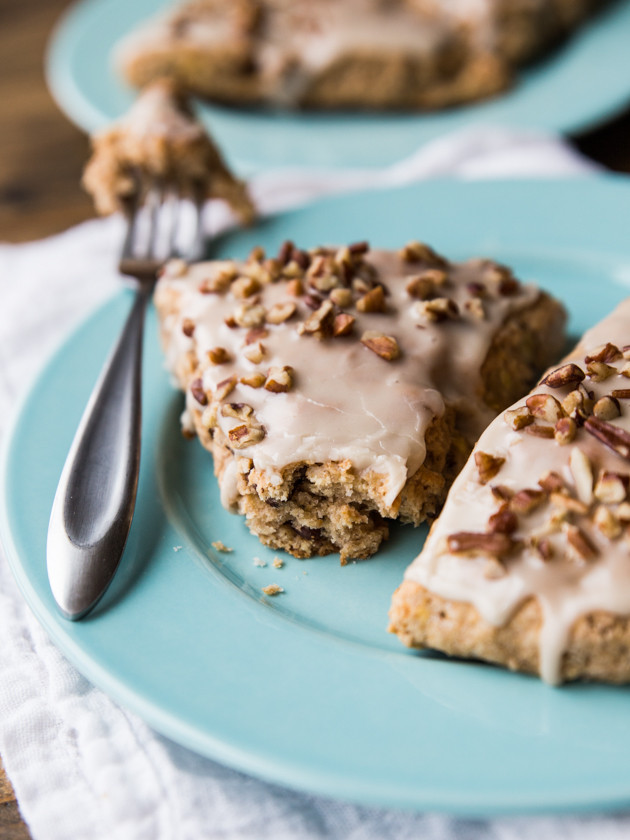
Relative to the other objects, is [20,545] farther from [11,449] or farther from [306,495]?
[306,495]

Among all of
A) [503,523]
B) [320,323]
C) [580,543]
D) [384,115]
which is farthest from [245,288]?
[384,115]

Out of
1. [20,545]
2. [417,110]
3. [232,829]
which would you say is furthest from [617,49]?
[232,829]

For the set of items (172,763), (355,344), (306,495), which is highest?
(355,344)

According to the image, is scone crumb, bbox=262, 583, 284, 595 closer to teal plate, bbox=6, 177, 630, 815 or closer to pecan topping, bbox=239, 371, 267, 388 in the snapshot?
teal plate, bbox=6, 177, 630, 815

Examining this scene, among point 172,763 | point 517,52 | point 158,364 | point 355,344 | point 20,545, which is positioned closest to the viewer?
point 172,763

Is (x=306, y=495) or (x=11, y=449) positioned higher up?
(x=306, y=495)

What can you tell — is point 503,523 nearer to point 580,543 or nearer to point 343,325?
point 580,543

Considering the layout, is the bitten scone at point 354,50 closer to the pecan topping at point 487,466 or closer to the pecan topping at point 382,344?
the pecan topping at point 382,344

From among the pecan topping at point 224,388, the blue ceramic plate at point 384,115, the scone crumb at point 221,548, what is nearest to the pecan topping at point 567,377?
the pecan topping at point 224,388
